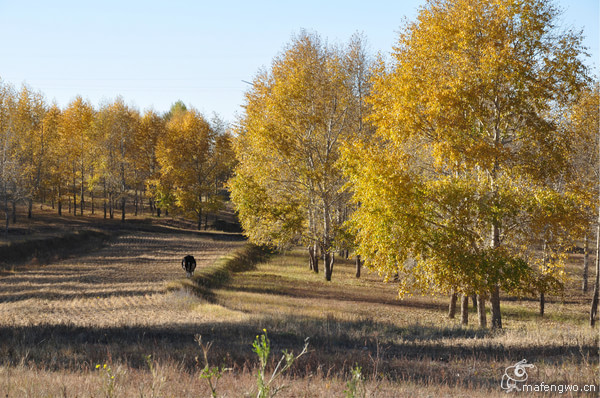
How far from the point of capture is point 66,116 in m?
60.4

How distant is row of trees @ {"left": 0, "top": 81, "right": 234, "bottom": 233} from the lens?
5319 centimetres

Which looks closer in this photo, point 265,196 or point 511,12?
point 511,12

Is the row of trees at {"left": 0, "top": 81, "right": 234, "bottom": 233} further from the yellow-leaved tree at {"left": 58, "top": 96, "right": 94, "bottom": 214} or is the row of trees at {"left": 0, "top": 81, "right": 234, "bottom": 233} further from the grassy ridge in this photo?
the grassy ridge

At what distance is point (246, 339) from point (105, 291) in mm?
13147

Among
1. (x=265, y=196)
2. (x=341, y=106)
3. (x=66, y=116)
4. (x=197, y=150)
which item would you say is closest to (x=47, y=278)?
(x=265, y=196)

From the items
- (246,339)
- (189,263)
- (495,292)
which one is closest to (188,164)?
(189,263)

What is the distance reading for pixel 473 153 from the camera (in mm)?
14914

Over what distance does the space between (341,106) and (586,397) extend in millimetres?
24494

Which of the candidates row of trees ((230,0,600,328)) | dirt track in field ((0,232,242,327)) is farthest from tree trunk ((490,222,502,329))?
dirt track in field ((0,232,242,327))

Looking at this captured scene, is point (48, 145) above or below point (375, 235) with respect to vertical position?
above

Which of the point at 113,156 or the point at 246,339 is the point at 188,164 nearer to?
the point at 113,156

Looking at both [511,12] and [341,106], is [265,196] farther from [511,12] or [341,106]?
[511,12]

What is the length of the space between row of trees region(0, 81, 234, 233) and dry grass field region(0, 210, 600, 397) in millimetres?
28786

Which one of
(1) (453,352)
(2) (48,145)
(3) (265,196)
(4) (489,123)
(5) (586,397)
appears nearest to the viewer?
(5) (586,397)
